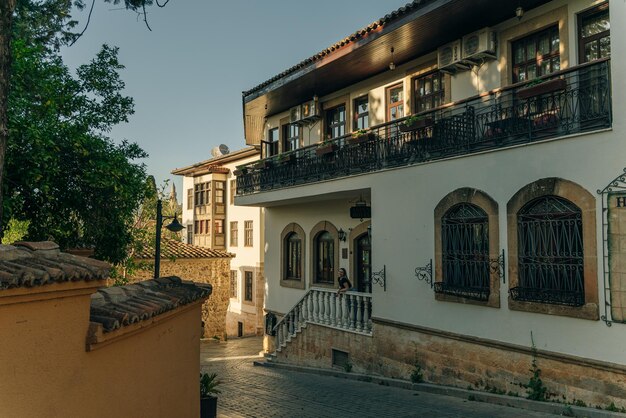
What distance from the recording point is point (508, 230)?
9.53 m

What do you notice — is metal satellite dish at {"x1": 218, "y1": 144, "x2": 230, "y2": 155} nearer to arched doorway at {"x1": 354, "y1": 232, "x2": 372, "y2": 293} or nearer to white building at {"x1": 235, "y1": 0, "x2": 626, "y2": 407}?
white building at {"x1": 235, "y1": 0, "x2": 626, "y2": 407}

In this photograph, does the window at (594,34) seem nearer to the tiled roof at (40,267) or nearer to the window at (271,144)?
the tiled roof at (40,267)

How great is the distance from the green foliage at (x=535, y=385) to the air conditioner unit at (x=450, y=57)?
20.8 feet

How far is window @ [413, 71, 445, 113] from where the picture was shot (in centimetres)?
1316

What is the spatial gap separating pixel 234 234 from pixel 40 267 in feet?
97.9

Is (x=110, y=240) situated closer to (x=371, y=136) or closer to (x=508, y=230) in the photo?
(x=371, y=136)

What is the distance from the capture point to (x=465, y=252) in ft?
34.5

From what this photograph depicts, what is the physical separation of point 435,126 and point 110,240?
7.70 m

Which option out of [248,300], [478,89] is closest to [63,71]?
[478,89]

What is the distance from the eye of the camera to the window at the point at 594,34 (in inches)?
374

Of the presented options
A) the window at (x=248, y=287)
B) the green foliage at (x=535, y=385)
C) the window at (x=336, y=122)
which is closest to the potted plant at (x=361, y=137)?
the window at (x=336, y=122)

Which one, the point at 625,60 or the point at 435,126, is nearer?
the point at 625,60

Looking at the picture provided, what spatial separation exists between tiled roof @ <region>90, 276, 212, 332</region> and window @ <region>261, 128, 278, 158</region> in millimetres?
12730

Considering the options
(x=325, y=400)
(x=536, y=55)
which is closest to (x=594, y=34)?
(x=536, y=55)
